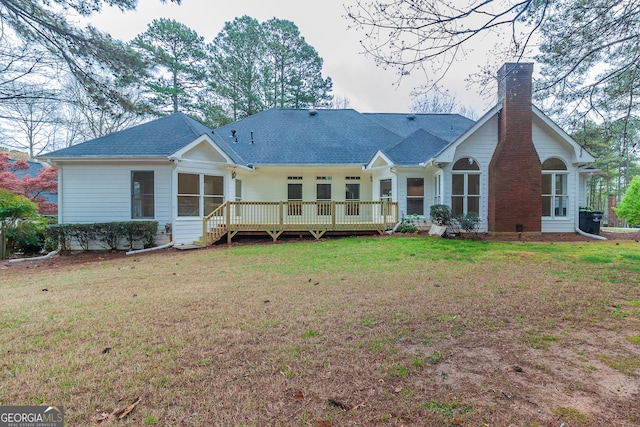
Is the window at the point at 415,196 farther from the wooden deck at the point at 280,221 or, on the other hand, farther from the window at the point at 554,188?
the window at the point at 554,188

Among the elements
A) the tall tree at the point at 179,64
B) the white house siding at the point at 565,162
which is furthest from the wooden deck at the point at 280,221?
the tall tree at the point at 179,64

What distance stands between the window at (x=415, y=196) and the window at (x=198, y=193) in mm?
8191

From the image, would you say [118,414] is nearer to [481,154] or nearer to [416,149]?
[481,154]

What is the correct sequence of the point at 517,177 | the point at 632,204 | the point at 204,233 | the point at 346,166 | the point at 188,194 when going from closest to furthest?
the point at 204,233, the point at 517,177, the point at 188,194, the point at 346,166, the point at 632,204

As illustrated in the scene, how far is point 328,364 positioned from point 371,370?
0.40 metres

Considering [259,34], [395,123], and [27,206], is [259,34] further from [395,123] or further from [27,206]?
[27,206]

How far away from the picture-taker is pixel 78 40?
548 centimetres

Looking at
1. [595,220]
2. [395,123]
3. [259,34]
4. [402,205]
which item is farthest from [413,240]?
[259,34]

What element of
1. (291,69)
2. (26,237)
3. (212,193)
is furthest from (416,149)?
(291,69)

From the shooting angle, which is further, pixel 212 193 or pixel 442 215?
pixel 212 193

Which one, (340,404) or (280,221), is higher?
(280,221)

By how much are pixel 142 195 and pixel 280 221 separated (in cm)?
537

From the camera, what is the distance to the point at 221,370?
106 inches

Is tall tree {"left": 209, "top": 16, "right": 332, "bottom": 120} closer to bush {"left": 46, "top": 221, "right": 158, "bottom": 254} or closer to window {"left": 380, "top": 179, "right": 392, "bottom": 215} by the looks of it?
window {"left": 380, "top": 179, "right": 392, "bottom": 215}
